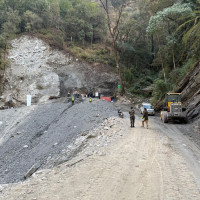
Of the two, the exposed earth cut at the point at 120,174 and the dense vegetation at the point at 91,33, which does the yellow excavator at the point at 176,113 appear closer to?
the exposed earth cut at the point at 120,174

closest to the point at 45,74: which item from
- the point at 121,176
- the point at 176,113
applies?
the point at 176,113

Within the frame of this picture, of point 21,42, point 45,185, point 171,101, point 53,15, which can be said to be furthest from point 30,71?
point 45,185

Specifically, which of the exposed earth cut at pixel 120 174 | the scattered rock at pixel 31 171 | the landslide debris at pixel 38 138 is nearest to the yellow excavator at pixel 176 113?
the landslide debris at pixel 38 138

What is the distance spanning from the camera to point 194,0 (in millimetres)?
26328

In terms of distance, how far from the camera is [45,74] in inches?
1508

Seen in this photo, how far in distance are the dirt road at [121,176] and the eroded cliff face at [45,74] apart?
2628 centimetres

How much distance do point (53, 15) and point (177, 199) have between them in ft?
159

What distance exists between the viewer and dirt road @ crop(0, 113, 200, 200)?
545cm

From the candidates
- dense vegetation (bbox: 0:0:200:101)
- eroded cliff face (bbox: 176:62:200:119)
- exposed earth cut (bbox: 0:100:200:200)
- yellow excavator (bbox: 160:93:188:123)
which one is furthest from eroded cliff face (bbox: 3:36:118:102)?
exposed earth cut (bbox: 0:100:200:200)

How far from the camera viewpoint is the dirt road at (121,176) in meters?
5.45

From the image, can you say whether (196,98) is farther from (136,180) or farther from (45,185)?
(45,185)

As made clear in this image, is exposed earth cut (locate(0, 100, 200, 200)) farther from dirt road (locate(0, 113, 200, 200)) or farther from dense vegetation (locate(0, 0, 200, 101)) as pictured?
dense vegetation (locate(0, 0, 200, 101))

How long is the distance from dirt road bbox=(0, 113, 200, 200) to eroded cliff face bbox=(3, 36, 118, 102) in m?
26.3

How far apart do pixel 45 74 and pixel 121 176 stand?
3414 centimetres
